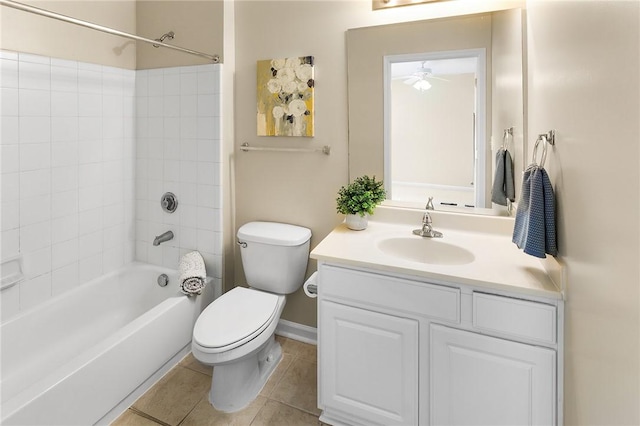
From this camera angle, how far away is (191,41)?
226 centimetres

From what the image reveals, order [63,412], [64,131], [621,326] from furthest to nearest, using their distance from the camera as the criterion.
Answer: [64,131] < [63,412] < [621,326]

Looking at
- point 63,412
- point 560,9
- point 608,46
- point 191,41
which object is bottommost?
point 63,412

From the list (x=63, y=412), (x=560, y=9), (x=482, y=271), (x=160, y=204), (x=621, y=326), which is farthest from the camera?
(x=160, y=204)

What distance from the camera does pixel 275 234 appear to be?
206cm

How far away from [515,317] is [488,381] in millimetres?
265

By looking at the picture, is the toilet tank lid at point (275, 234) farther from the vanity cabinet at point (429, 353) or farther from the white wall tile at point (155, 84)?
the white wall tile at point (155, 84)

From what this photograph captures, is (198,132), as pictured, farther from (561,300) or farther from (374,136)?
(561,300)

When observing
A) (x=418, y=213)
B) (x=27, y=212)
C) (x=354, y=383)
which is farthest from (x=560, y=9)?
(x=27, y=212)

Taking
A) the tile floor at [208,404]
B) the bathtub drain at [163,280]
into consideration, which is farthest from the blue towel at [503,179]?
the bathtub drain at [163,280]

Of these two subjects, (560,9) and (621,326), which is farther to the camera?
(560,9)

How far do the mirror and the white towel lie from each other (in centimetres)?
111

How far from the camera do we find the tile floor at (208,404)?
167cm

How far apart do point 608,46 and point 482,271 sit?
0.79 metres

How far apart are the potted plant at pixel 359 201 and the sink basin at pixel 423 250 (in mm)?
181
